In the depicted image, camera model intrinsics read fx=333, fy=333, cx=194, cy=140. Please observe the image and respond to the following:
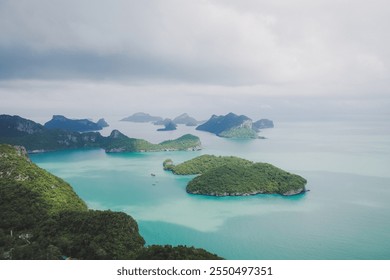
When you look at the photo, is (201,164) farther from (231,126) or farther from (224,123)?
(224,123)

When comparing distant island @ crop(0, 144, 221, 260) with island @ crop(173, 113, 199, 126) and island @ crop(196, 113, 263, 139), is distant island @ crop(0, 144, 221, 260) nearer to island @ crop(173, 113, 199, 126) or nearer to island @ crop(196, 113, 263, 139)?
island @ crop(196, 113, 263, 139)

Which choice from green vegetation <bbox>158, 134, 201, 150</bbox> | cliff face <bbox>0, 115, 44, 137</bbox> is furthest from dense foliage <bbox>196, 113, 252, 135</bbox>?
cliff face <bbox>0, 115, 44, 137</bbox>

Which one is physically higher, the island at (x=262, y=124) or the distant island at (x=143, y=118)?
the distant island at (x=143, y=118)

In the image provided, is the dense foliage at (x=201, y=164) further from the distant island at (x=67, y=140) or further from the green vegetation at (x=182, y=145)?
the distant island at (x=67, y=140)

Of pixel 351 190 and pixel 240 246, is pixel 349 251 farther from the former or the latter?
pixel 351 190

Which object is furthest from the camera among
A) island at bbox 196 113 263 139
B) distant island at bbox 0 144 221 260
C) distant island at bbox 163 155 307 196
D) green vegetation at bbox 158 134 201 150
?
island at bbox 196 113 263 139

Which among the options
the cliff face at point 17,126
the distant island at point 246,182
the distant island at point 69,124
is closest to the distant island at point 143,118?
the distant island at point 69,124

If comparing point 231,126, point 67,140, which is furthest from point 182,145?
point 231,126
